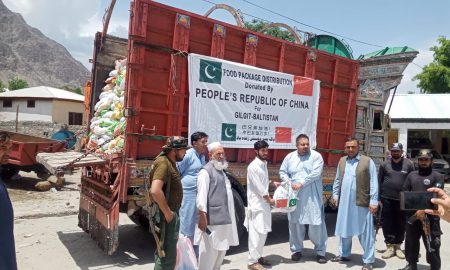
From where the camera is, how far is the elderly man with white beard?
399 centimetres

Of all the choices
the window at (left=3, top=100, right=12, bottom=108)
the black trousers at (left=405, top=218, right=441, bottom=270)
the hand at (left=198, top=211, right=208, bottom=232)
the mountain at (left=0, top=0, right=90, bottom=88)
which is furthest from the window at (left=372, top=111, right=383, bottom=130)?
the mountain at (left=0, top=0, right=90, bottom=88)

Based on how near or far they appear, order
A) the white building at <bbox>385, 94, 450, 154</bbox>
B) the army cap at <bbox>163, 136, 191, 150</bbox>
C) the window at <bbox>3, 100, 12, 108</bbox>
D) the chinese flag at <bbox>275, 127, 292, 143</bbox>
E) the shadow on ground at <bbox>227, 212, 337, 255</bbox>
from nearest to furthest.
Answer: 1. the army cap at <bbox>163, 136, 191, 150</bbox>
2. the shadow on ground at <bbox>227, 212, 337, 255</bbox>
3. the chinese flag at <bbox>275, 127, 292, 143</bbox>
4. the white building at <bbox>385, 94, 450, 154</bbox>
5. the window at <bbox>3, 100, 12, 108</bbox>

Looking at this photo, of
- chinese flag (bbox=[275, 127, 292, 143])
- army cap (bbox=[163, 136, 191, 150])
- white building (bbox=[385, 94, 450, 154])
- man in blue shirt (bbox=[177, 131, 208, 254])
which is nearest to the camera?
army cap (bbox=[163, 136, 191, 150])

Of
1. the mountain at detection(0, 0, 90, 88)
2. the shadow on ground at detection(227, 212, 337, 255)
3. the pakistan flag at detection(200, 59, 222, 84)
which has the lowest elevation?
the shadow on ground at detection(227, 212, 337, 255)

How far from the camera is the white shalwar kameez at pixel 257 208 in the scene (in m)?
4.68

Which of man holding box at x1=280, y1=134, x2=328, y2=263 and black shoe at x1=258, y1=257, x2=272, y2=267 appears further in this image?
man holding box at x1=280, y1=134, x2=328, y2=263

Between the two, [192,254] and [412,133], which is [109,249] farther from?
[412,133]

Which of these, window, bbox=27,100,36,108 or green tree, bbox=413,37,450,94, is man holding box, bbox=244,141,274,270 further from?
window, bbox=27,100,36,108

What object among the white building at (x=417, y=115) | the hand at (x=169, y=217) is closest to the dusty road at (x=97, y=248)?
the hand at (x=169, y=217)

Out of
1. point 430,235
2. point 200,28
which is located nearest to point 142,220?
point 200,28

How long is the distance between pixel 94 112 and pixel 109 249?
2.28m

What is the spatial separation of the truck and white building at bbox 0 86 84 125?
22821mm

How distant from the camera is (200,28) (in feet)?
16.9

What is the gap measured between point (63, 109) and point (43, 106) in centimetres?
135
